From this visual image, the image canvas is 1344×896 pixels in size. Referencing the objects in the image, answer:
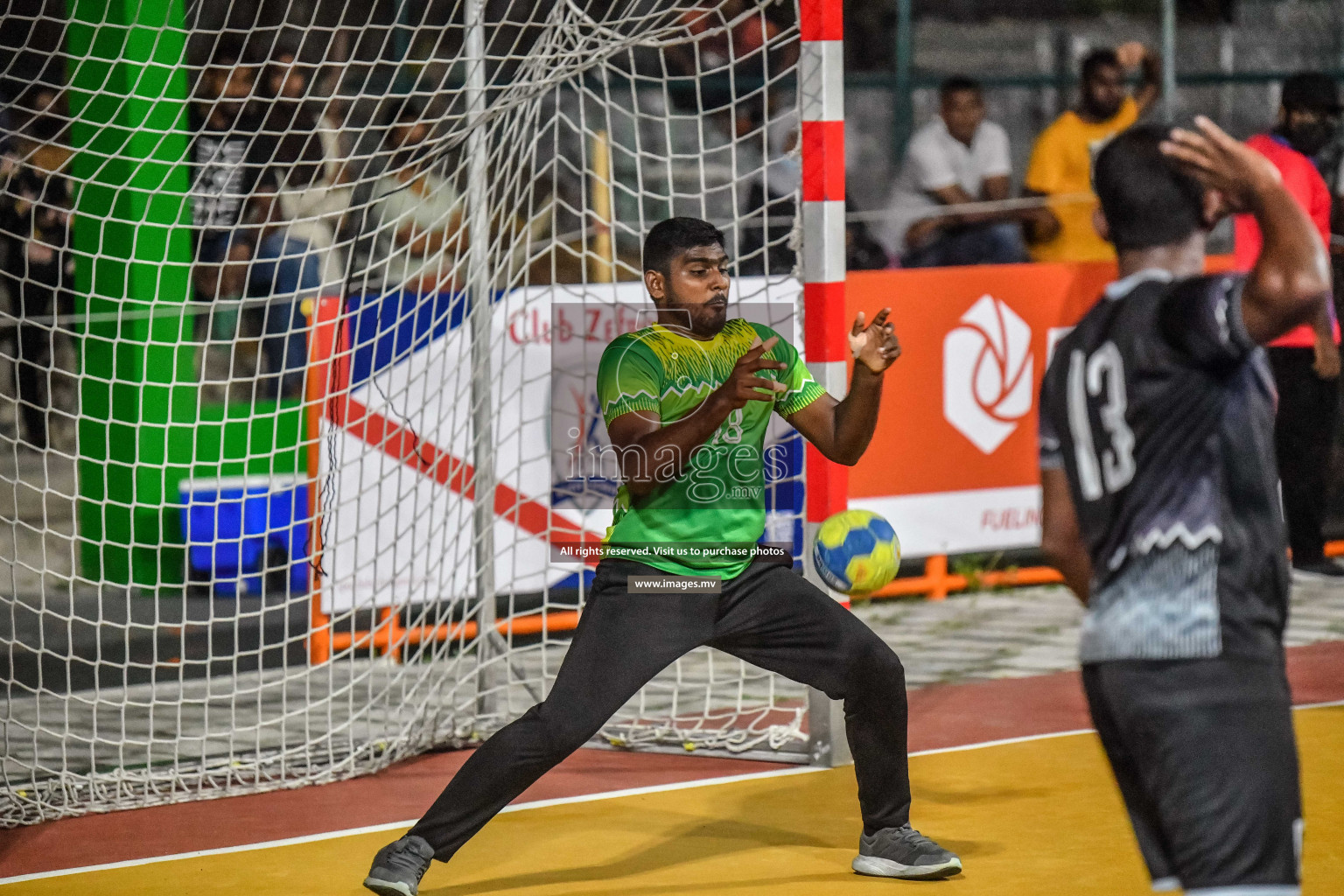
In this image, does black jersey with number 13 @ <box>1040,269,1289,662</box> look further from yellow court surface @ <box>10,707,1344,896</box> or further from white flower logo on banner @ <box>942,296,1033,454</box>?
white flower logo on banner @ <box>942,296,1033,454</box>

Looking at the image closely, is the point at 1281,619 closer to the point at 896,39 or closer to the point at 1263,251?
the point at 1263,251

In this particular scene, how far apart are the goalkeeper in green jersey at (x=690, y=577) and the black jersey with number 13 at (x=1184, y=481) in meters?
1.58

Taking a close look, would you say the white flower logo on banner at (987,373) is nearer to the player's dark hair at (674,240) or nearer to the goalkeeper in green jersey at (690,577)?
the goalkeeper in green jersey at (690,577)

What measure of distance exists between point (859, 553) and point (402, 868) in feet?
5.54

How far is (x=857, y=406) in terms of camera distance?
5004 mm

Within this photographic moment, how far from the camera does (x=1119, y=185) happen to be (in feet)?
10.6

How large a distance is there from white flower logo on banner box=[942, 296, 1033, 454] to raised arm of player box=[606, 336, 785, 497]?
443cm

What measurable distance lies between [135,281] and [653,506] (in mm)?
5454

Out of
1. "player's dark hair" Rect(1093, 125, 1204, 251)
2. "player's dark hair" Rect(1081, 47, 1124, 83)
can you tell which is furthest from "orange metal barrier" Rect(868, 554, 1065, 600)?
"player's dark hair" Rect(1093, 125, 1204, 251)

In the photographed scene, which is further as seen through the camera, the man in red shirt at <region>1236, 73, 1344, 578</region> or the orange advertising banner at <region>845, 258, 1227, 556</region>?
the man in red shirt at <region>1236, 73, 1344, 578</region>

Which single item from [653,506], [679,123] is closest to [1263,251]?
[653,506]

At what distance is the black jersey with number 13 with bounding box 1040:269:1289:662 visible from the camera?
318cm

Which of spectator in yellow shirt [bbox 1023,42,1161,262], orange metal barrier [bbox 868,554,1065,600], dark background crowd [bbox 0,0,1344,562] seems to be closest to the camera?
dark background crowd [bbox 0,0,1344,562]

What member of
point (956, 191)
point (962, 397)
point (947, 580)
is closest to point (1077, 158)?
point (956, 191)
